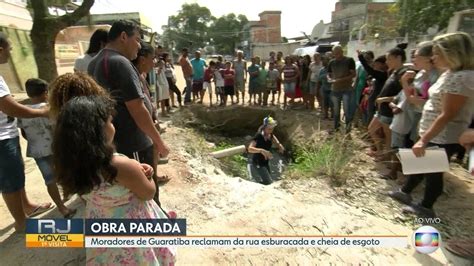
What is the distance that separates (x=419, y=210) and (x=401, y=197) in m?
0.30

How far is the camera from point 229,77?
884 centimetres

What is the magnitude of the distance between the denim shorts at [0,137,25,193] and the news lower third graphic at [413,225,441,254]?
3.45 metres

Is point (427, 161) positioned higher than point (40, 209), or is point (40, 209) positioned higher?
point (427, 161)

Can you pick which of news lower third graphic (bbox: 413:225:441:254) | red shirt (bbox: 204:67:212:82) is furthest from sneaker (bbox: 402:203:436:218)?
red shirt (bbox: 204:67:212:82)

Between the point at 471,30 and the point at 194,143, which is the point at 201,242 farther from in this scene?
the point at 471,30

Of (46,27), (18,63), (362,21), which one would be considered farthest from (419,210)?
(362,21)

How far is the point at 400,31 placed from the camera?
41.9 feet

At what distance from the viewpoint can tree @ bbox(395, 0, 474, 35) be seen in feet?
33.2

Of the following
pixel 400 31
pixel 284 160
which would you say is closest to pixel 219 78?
pixel 284 160

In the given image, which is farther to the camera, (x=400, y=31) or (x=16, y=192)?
(x=400, y=31)

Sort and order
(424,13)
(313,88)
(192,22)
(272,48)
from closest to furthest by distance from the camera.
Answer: (313,88)
(424,13)
(272,48)
(192,22)

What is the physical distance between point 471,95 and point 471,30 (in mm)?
6931

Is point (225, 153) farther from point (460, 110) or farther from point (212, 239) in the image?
point (460, 110)

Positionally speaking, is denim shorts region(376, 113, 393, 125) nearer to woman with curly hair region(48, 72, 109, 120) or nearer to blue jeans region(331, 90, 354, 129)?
blue jeans region(331, 90, 354, 129)
